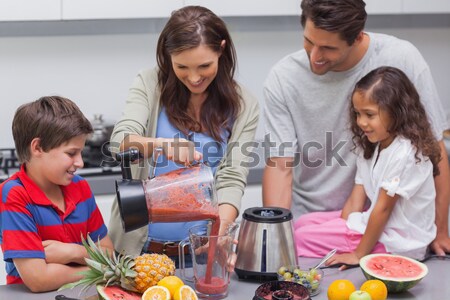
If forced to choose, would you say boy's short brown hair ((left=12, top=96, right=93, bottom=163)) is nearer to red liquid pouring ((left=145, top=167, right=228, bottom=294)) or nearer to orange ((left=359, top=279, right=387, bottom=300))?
red liquid pouring ((left=145, top=167, right=228, bottom=294))

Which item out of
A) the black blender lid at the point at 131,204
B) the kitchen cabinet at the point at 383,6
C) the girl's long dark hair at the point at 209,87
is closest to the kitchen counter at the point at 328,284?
the black blender lid at the point at 131,204

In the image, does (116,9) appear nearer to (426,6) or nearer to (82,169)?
(82,169)

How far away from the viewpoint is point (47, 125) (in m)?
1.88

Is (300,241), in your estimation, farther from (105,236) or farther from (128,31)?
(128,31)

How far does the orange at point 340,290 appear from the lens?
1658 millimetres

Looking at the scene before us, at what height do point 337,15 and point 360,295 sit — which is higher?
point 337,15

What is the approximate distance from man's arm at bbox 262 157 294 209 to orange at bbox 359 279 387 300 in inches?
25.0

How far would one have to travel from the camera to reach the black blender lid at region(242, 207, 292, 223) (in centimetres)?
182

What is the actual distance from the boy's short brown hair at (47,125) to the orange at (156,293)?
1.63ft

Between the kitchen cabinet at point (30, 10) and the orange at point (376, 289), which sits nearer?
the orange at point (376, 289)

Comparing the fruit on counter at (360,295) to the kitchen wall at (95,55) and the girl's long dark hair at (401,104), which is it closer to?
the girl's long dark hair at (401,104)

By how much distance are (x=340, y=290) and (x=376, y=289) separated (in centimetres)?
9

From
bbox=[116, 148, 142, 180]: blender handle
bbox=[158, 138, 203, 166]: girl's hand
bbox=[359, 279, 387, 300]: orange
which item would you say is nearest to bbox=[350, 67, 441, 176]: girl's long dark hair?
bbox=[359, 279, 387, 300]: orange

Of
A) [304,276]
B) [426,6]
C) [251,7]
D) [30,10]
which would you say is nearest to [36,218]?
[304,276]
